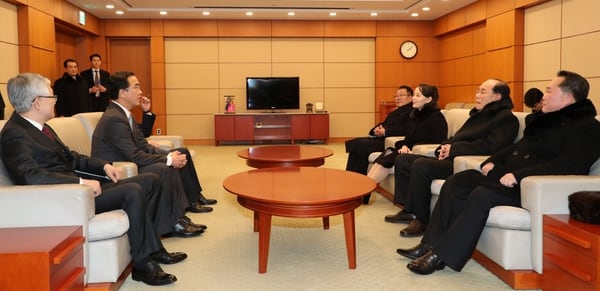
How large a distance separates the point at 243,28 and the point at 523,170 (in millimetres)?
9380

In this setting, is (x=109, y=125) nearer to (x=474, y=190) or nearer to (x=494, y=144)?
(x=474, y=190)

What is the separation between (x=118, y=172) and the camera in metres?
3.35

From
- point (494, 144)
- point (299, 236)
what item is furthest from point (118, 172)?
point (494, 144)

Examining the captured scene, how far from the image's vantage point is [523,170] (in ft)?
10.3

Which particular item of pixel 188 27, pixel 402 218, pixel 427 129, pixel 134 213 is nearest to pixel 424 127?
pixel 427 129

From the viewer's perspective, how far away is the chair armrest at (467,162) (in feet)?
12.7

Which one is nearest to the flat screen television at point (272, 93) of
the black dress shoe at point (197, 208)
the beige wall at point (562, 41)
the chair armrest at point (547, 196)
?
the beige wall at point (562, 41)

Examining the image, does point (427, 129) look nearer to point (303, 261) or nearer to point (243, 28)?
point (303, 261)

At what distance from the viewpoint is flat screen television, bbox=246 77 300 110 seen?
11633 millimetres

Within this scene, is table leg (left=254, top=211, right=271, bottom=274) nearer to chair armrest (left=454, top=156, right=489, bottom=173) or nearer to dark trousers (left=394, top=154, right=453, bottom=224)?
dark trousers (left=394, top=154, right=453, bottom=224)

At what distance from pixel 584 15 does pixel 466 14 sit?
3.35 m

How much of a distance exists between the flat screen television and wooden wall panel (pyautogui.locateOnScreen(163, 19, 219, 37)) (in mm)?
1459

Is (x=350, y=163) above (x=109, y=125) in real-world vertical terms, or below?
below

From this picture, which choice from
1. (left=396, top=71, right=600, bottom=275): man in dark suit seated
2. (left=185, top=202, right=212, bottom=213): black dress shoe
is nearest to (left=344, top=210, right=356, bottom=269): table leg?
(left=396, top=71, right=600, bottom=275): man in dark suit seated
